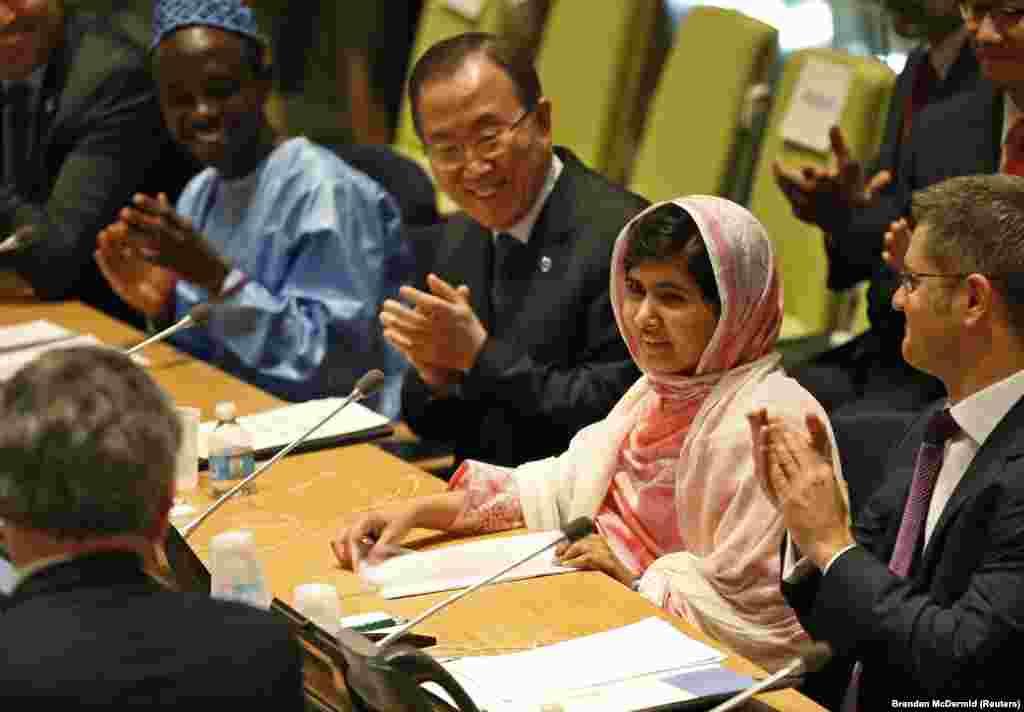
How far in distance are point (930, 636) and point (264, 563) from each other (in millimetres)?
1028

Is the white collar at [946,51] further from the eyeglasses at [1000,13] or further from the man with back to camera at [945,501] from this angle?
the man with back to camera at [945,501]

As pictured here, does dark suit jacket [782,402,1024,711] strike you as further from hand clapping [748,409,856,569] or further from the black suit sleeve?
the black suit sleeve

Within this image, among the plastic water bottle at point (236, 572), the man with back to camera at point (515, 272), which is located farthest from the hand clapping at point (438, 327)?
the plastic water bottle at point (236, 572)

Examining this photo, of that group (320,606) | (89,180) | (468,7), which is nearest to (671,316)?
(320,606)

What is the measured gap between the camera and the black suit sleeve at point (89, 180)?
454cm

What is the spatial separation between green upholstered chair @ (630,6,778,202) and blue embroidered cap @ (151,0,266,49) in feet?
4.12

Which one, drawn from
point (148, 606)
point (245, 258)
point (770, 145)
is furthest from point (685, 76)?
point (148, 606)

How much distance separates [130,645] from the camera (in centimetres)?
147

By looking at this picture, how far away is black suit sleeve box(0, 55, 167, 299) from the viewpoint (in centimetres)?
454

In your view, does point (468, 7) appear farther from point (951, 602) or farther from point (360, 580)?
point (951, 602)

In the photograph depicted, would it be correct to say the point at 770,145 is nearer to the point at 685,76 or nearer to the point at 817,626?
the point at 685,76

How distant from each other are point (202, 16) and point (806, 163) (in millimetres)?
1563

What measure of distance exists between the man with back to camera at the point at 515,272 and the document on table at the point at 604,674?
3.04ft

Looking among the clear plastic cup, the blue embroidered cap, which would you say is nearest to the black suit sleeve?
the blue embroidered cap
